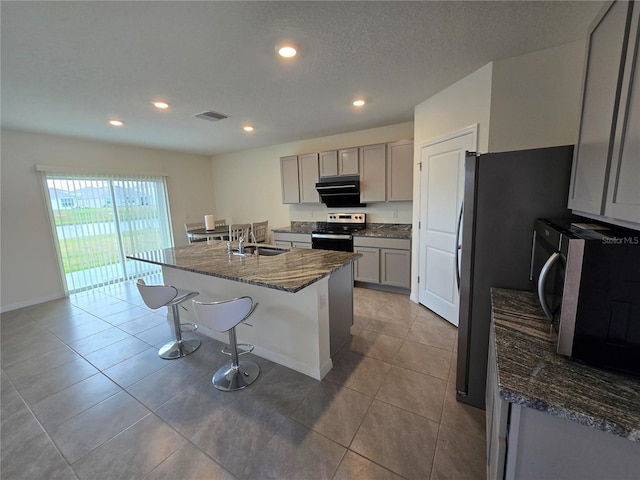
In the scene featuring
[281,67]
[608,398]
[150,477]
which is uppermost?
[281,67]

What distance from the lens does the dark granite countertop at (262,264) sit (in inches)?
75.4

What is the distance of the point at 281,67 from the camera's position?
87.8 inches

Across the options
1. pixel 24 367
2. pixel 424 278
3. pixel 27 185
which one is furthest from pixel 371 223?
pixel 27 185

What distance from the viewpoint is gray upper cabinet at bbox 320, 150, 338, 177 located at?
448 cm

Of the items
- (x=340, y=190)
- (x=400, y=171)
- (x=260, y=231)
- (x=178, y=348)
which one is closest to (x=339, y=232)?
(x=340, y=190)

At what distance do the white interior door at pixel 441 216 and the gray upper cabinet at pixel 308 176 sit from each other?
77.6 inches

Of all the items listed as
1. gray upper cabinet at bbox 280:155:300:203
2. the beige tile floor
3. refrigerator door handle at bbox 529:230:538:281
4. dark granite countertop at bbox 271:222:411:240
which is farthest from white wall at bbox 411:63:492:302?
gray upper cabinet at bbox 280:155:300:203

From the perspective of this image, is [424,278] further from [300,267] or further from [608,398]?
[608,398]

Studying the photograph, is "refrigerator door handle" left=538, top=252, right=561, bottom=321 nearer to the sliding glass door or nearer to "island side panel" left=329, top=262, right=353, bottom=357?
"island side panel" left=329, top=262, right=353, bottom=357

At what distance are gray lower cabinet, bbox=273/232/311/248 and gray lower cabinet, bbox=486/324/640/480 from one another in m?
3.95

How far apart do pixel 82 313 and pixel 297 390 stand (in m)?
3.52

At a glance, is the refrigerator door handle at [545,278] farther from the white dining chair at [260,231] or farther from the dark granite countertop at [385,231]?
the white dining chair at [260,231]

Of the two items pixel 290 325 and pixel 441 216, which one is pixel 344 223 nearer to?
pixel 441 216

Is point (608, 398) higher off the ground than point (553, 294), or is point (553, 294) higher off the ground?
point (553, 294)
